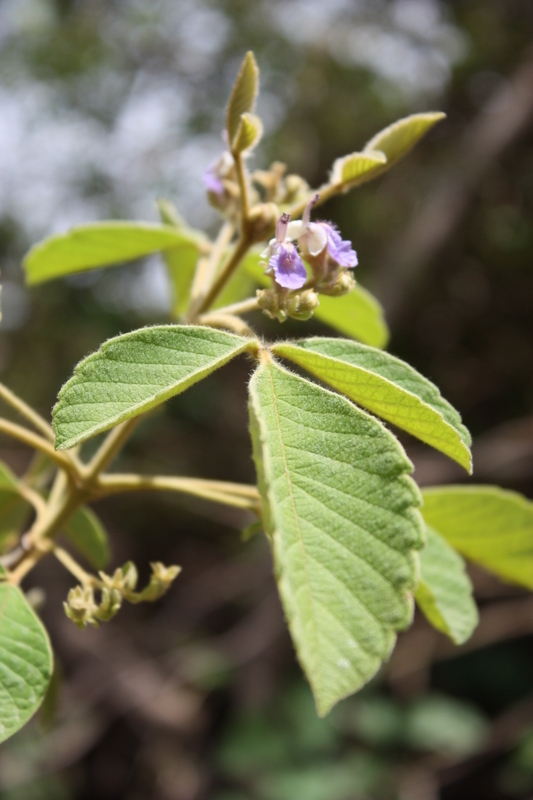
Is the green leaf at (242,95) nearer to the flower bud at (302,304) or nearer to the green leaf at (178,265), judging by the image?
the flower bud at (302,304)

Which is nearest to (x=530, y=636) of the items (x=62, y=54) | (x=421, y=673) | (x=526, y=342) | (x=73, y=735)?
(x=421, y=673)

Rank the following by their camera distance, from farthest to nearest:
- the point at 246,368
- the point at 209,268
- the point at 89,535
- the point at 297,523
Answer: the point at 246,368 → the point at 89,535 → the point at 209,268 → the point at 297,523

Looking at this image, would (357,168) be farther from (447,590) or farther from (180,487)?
(447,590)

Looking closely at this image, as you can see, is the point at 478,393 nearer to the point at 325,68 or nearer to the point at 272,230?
the point at 325,68

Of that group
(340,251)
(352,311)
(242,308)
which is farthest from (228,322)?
(352,311)

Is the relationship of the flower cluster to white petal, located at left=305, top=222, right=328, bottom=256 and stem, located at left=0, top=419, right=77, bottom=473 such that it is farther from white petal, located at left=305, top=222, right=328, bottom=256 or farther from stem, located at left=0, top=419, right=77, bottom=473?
stem, located at left=0, top=419, right=77, bottom=473
